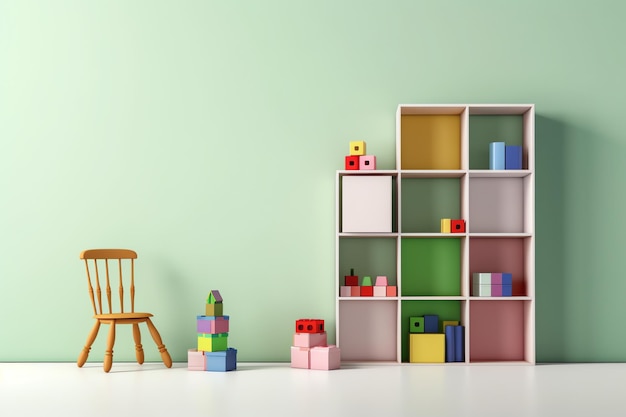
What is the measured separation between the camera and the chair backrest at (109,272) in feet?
17.0

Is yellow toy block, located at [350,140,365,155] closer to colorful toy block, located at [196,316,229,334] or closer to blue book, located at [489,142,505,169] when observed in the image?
blue book, located at [489,142,505,169]

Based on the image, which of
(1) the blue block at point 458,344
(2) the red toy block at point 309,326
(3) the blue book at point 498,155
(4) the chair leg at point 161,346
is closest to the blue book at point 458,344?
(1) the blue block at point 458,344

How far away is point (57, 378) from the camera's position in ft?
15.1

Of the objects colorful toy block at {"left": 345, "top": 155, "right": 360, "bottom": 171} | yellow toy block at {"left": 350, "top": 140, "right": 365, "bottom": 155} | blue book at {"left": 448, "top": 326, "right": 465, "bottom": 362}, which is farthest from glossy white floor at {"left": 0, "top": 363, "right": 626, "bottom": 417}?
yellow toy block at {"left": 350, "top": 140, "right": 365, "bottom": 155}

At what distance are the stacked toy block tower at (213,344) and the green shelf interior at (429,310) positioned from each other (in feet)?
4.02

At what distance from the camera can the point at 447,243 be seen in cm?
545

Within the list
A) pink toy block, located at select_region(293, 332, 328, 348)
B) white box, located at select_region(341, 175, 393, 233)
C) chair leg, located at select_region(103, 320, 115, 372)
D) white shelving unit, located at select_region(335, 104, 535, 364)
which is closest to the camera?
chair leg, located at select_region(103, 320, 115, 372)

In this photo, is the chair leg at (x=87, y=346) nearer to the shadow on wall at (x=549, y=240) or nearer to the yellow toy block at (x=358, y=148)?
the yellow toy block at (x=358, y=148)

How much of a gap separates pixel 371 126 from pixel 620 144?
1.77 meters

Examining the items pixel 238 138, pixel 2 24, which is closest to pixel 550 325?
pixel 238 138

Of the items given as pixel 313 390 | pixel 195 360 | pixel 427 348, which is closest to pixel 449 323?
pixel 427 348

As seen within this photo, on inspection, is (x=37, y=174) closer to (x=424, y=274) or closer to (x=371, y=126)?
(x=371, y=126)

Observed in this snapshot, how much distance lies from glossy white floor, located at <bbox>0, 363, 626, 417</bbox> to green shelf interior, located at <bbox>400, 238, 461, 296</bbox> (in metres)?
0.60

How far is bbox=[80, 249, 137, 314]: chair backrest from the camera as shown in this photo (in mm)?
5168
